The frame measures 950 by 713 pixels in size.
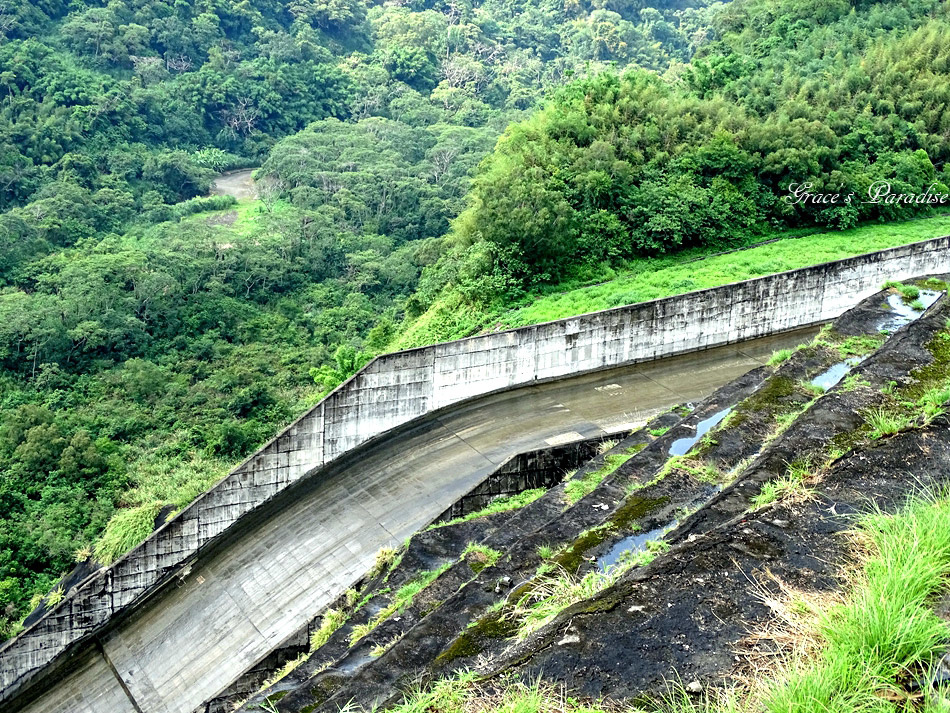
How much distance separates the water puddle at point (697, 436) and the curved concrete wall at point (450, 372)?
15.0 ft

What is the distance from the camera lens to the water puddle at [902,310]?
11.6m

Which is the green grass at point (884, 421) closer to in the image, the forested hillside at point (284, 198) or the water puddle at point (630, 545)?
the water puddle at point (630, 545)

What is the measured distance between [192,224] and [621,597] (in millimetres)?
29348

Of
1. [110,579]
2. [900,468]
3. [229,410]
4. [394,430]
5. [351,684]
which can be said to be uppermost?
[900,468]

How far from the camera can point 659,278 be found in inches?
691

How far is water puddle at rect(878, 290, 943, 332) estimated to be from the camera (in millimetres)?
Answer: 11570

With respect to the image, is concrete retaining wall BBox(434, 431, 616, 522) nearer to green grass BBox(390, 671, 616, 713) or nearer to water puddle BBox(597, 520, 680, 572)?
water puddle BBox(597, 520, 680, 572)

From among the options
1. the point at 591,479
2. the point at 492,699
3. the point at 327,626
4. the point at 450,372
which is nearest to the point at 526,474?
the point at 591,479

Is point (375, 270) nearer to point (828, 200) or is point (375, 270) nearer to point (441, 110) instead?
point (828, 200)

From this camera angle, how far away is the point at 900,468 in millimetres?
6125

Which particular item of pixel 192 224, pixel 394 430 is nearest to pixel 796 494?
pixel 394 430

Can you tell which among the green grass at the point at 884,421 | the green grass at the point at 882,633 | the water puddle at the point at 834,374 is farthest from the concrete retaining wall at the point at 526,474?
the green grass at the point at 882,633

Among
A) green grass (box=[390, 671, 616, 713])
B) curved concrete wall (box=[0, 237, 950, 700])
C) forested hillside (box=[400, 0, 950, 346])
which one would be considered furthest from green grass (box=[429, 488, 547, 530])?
green grass (box=[390, 671, 616, 713])

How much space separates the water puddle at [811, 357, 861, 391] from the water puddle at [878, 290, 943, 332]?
123cm
